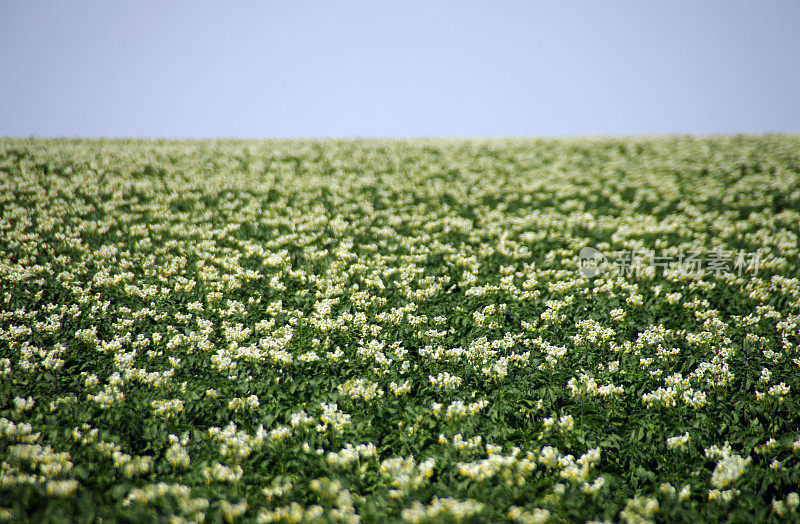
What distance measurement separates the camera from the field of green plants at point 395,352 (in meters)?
4.95

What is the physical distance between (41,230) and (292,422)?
469 inches

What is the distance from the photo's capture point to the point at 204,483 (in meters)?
5.12

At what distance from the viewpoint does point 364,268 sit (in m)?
11.3

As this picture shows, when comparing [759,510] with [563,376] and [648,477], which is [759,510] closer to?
[648,477]

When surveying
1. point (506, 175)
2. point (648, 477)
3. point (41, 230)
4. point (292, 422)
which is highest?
point (506, 175)

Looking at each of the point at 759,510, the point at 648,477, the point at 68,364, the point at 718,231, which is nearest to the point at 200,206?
the point at 68,364

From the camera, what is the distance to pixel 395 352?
8094 millimetres

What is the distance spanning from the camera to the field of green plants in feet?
16.3

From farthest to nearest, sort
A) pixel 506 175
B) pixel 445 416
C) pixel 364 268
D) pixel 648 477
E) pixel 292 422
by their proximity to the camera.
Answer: pixel 506 175 < pixel 364 268 < pixel 445 416 < pixel 292 422 < pixel 648 477

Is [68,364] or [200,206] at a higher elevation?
[200,206]

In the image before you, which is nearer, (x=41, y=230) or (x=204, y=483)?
(x=204, y=483)

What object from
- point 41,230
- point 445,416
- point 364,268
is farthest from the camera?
point 41,230

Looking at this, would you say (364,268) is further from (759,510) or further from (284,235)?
(759,510)

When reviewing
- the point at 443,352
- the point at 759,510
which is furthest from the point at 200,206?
the point at 759,510
